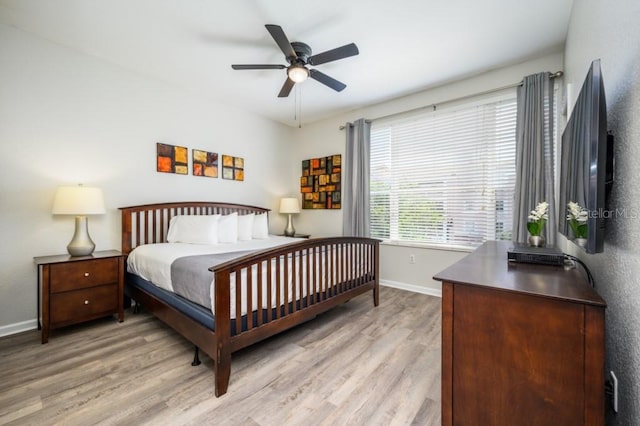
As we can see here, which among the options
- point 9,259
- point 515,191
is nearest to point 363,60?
point 515,191

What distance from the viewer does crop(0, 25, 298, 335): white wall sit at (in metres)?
2.40

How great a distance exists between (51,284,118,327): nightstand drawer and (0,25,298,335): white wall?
0.54 metres

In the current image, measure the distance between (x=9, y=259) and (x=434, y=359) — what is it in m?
3.75

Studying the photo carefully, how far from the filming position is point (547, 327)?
912 mm

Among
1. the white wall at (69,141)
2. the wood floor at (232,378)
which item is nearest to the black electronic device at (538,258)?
the wood floor at (232,378)

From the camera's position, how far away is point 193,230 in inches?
124

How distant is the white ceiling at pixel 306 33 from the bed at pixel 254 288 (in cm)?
172

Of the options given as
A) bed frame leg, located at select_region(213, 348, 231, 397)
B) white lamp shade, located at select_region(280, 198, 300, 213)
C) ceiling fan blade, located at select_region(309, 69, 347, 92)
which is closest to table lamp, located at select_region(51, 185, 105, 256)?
bed frame leg, located at select_region(213, 348, 231, 397)

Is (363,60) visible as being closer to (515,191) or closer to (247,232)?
(515,191)

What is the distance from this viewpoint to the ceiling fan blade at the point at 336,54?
2131mm

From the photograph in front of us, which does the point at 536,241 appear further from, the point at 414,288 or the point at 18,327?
the point at 18,327

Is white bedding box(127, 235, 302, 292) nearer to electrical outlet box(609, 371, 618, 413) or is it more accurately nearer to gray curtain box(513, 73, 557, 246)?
electrical outlet box(609, 371, 618, 413)

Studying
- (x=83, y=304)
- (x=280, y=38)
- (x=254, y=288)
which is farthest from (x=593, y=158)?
(x=83, y=304)

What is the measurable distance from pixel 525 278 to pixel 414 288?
268cm
